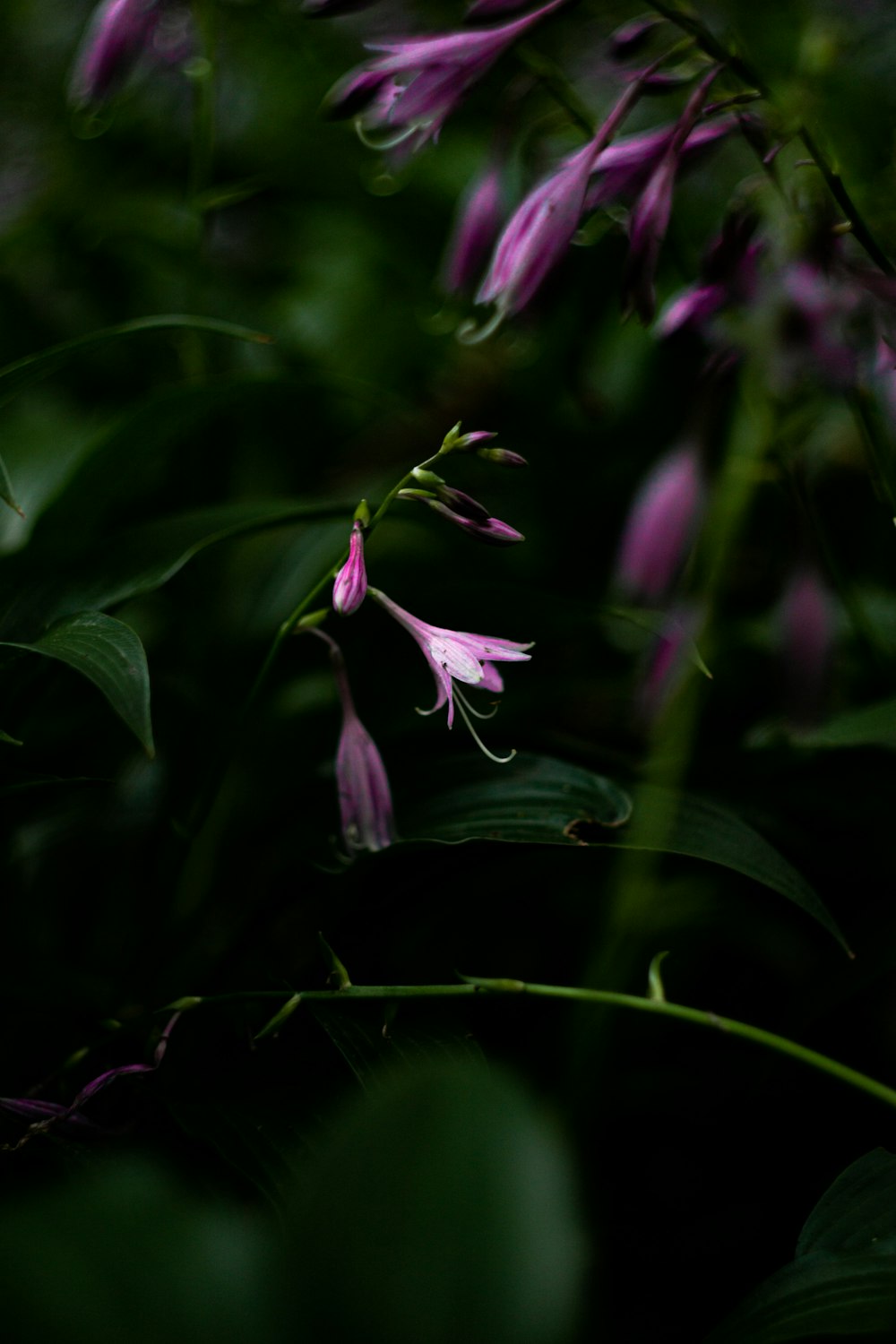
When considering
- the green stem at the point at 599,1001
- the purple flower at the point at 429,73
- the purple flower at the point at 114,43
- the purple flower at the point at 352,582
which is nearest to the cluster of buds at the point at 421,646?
the purple flower at the point at 352,582

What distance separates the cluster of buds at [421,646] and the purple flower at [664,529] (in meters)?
0.07

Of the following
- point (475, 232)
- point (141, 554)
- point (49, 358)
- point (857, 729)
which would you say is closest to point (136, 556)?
point (141, 554)

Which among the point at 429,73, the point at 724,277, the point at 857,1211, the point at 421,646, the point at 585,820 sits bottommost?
the point at 857,1211

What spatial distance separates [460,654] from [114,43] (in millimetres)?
539

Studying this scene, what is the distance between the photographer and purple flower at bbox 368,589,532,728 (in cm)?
55

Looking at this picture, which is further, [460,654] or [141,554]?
[141,554]

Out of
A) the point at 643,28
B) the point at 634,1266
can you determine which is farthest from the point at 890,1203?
the point at 643,28

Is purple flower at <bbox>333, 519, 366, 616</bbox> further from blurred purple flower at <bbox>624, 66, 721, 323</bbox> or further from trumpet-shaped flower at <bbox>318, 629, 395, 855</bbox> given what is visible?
blurred purple flower at <bbox>624, 66, 721, 323</bbox>

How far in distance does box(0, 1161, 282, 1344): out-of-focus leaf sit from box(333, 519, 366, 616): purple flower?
11.9 inches

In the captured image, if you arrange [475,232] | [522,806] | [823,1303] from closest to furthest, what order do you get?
[823,1303] → [522,806] → [475,232]

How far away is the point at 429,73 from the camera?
591 millimetres

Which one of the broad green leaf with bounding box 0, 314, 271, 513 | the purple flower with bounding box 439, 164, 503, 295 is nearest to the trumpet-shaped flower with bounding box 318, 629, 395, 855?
the broad green leaf with bounding box 0, 314, 271, 513

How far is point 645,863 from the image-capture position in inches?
26.7

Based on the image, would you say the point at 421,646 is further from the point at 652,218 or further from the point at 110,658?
the point at 652,218
